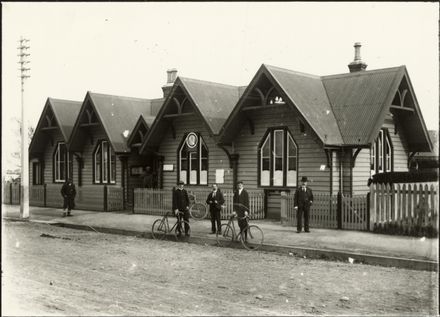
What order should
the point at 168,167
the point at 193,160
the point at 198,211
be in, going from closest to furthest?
the point at 198,211, the point at 193,160, the point at 168,167

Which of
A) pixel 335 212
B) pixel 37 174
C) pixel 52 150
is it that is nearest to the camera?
pixel 335 212

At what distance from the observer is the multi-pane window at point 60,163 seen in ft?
98.2

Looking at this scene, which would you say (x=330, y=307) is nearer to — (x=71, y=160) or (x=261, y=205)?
(x=261, y=205)

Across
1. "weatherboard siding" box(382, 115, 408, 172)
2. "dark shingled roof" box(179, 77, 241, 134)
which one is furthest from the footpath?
"weatherboard siding" box(382, 115, 408, 172)

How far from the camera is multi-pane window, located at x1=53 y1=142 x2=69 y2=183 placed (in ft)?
98.2

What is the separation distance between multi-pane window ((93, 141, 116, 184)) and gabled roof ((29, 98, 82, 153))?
1.78 meters

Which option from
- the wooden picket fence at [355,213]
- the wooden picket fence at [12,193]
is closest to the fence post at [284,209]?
the wooden picket fence at [355,213]

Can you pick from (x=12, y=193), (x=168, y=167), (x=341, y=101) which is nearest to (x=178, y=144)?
(x=168, y=167)

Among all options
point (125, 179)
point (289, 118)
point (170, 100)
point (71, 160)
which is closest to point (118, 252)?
point (289, 118)

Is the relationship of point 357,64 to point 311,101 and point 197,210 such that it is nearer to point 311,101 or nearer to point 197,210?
point 311,101

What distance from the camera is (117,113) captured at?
89.5 feet

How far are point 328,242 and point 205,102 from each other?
982 centimetres

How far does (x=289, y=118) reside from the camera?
778 inches

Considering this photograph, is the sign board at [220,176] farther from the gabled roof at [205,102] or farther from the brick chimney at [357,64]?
the brick chimney at [357,64]
